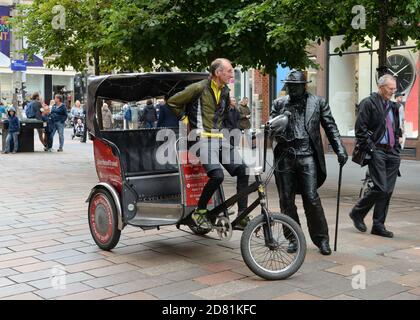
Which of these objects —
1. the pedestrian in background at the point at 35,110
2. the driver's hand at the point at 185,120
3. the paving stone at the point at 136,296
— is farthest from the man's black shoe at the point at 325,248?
the pedestrian in background at the point at 35,110

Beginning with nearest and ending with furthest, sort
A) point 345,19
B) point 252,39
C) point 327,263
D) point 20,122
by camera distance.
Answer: point 327,263
point 345,19
point 252,39
point 20,122

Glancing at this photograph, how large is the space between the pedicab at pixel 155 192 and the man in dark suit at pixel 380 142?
5.58 ft

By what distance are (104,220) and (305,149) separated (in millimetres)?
2174

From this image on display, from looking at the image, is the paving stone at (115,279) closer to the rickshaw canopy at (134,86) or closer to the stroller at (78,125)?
the rickshaw canopy at (134,86)

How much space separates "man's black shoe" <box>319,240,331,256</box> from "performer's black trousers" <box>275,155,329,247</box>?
0.13 ft

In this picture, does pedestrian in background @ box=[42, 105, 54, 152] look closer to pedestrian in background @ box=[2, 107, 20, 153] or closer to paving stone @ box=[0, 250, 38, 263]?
pedestrian in background @ box=[2, 107, 20, 153]

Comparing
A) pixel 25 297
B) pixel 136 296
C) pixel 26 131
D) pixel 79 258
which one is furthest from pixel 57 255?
pixel 26 131

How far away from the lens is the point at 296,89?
5.99 metres

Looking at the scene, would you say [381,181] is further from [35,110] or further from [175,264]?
[35,110]
